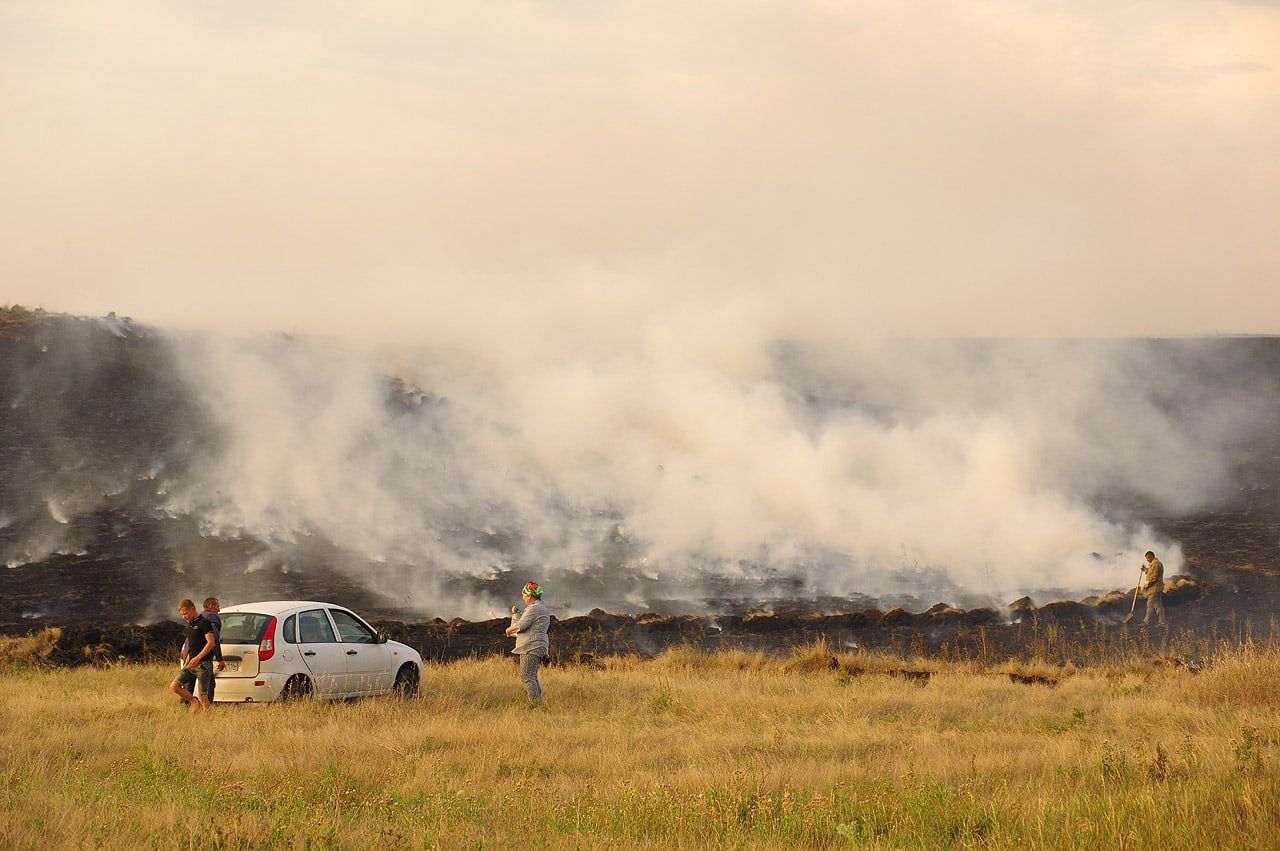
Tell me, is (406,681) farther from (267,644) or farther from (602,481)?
(602,481)

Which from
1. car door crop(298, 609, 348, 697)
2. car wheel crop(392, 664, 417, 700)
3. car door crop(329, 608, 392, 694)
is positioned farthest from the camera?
car wheel crop(392, 664, 417, 700)

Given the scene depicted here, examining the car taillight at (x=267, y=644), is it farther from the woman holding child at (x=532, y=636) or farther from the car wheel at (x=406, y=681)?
the woman holding child at (x=532, y=636)

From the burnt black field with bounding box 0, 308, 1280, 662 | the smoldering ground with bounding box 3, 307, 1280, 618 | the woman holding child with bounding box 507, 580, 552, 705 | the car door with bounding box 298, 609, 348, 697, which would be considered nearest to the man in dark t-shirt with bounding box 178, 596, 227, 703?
the car door with bounding box 298, 609, 348, 697

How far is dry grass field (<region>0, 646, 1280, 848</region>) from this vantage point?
8.03 metres

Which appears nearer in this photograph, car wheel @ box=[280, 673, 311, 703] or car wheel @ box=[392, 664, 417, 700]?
car wheel @ box=[280, 673, 311, 703]

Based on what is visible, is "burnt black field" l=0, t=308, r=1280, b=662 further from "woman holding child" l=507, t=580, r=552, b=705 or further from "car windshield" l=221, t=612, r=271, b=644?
"car windshield" l=221, t=612, r=271, b=644

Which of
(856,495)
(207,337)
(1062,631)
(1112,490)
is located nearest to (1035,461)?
(1112,490)

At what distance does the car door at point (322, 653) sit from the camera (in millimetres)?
14781

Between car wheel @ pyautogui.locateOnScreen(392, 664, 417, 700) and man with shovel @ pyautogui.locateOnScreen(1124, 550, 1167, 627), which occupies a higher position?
man with shovel @ pyautogui.locateOnScreen(1124, 550, 1167, 627)

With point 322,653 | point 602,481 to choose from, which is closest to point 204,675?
point 322,653

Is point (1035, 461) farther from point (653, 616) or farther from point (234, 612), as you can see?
point (234, 612)

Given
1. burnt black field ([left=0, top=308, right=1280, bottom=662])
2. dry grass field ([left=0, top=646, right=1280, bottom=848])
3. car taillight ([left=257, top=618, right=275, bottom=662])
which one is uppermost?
burnt black field ([left=0, top=308, right=1280, bottom=662])

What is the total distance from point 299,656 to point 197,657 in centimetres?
123

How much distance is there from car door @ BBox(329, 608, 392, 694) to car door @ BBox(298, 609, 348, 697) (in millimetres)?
121
